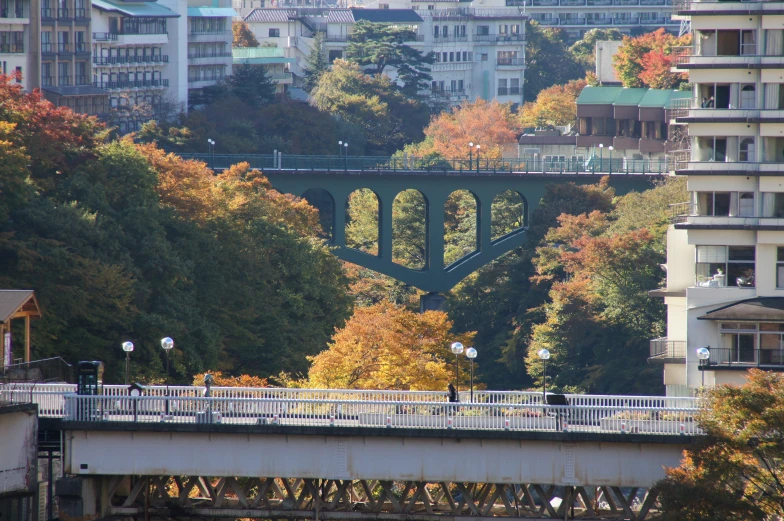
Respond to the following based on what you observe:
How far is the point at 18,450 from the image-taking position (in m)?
45.4

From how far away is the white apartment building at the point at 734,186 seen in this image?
56281mm

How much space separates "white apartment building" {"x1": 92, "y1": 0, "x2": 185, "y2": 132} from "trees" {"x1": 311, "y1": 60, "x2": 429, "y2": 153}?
13.6 meters

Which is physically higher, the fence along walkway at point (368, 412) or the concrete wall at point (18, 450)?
the fence along walkway at point (368, 412)

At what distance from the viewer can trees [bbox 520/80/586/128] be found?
151 metres

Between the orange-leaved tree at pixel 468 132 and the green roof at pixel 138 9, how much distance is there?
22.0 meters

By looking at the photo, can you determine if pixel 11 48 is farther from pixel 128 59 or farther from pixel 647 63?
pixel 647 63

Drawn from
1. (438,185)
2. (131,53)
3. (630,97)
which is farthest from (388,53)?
(438,185)

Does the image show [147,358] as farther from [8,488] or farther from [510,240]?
[510,240]

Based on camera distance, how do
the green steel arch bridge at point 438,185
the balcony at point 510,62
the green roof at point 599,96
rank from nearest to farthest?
the green steel arch bridge at point 438,185 → the green roof at point 599,96 → the balcony at point 510,62

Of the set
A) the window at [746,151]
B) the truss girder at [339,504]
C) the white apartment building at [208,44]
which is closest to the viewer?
the truss girder at [339,504]

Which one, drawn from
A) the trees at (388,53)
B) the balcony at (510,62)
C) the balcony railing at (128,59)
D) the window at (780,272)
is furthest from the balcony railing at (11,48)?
the balcony at (510,62)

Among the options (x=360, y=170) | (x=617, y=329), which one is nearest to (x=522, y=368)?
(x=617, y=329)

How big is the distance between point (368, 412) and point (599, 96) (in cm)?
8420

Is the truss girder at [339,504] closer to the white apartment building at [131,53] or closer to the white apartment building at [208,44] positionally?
the white apartment building at [131,53]
